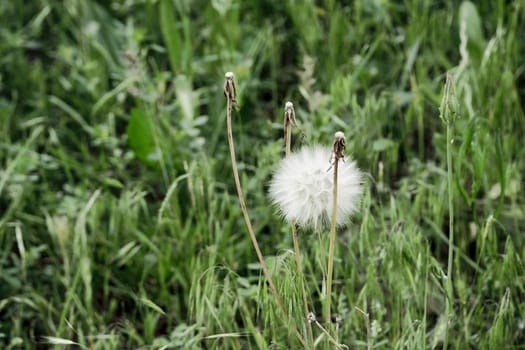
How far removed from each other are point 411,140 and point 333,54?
0.42m

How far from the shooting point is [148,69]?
281 centimetres

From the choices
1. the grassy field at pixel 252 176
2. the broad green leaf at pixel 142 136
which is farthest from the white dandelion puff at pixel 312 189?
the broad green leaf at pixel 142 136

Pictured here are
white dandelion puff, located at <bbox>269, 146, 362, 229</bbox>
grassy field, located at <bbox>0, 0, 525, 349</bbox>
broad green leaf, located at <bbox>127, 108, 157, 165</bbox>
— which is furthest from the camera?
broad green leaf, located at <bbox>127, 108, 157, 165</bbox>

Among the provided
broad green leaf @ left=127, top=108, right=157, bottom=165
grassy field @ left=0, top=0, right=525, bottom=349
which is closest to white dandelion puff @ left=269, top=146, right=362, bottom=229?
grassy field @ left=0, top=0, right=525, bottom=349

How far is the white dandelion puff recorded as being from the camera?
1.35 metres

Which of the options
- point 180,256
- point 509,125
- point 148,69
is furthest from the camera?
point 148,69

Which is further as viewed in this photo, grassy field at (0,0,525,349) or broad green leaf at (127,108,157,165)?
broad green leaf at (127,108,157,165)

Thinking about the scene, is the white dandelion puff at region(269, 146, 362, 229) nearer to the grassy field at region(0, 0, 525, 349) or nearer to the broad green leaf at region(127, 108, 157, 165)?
the grassy field at region(0, 0, 525, 349)

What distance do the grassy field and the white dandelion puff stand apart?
0.18 feet

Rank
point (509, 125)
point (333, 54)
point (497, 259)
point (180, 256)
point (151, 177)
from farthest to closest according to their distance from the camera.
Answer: point (333, 54) < point (151, 177) < point (509, 125) < point (180, 256) < point (497, 259)

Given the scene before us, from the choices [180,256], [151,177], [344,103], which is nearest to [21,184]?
[151,177]

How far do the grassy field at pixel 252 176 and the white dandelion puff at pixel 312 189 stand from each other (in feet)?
0.18

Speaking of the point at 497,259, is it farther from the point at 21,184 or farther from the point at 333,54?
the point at 21,184

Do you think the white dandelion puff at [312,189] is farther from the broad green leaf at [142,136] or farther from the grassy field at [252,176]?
the broad green leaf at [142,136]
